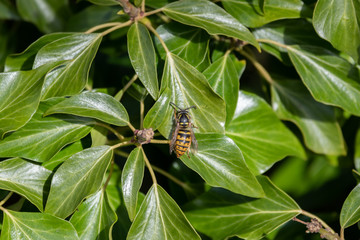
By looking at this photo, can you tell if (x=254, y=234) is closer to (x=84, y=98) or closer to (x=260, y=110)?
(x=260, y=110)

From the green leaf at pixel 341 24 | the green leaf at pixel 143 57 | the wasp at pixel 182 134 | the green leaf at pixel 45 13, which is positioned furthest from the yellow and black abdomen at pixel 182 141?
the green leaf at pixel 45 13

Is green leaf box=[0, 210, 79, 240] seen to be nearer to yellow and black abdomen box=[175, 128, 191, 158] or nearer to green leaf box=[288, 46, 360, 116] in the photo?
yellow and black abdomen box=[175, 128, 191, 158]

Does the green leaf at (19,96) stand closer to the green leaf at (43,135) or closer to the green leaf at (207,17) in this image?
the green leaf at (43,135)

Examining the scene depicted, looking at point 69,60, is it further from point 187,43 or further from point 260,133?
point 260,133

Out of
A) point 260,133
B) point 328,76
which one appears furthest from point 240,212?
point 328,76

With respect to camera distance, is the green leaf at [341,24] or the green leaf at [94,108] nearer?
the green leaf at [94,108]
